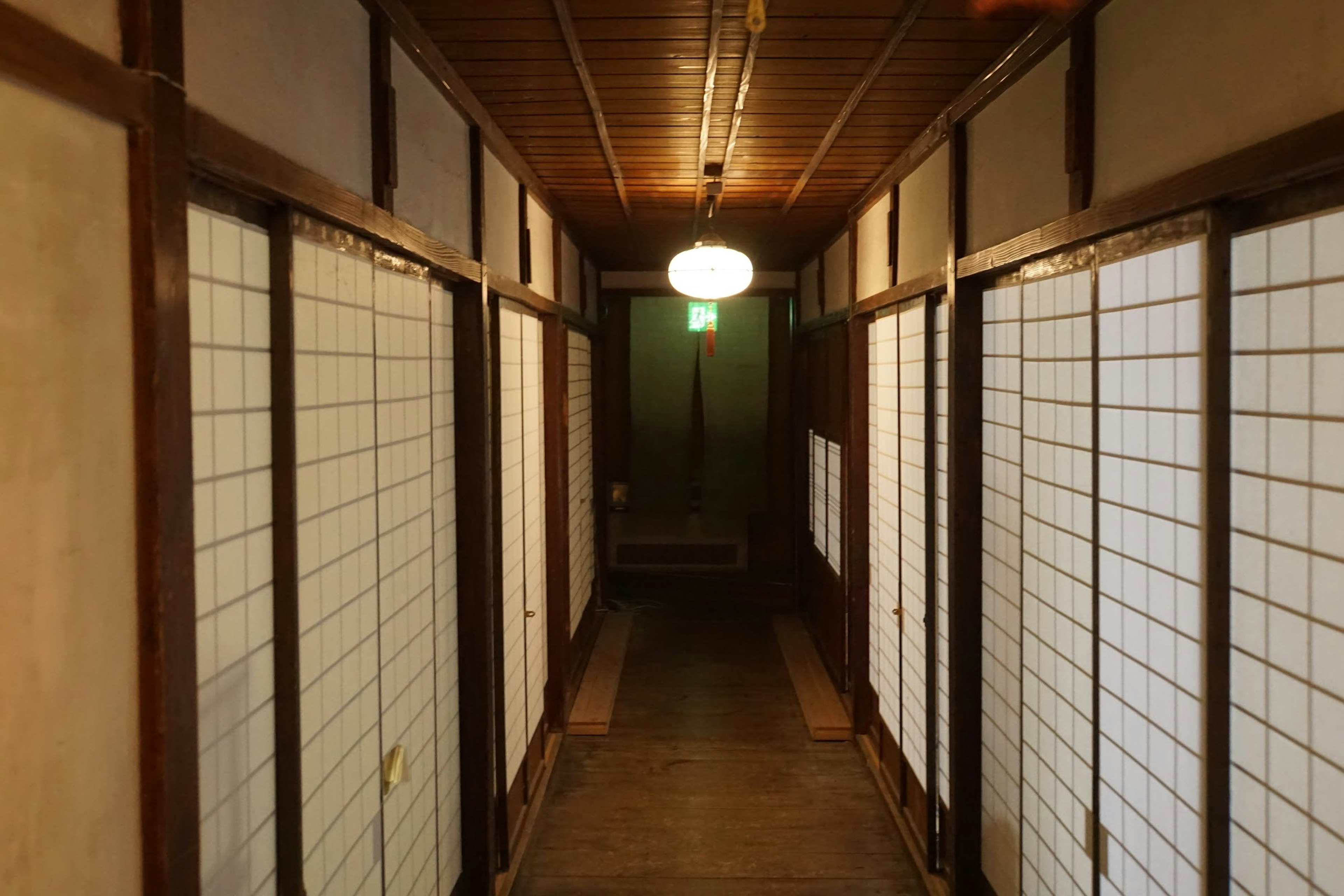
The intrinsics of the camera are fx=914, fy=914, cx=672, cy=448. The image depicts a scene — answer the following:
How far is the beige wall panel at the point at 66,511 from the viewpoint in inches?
46.1

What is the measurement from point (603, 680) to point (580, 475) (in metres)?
1.71

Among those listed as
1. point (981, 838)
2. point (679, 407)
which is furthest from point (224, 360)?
point (679, 407)

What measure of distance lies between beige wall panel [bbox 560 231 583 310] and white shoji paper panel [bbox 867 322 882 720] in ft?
7.01

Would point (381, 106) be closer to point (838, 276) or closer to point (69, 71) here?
point (69, 71)

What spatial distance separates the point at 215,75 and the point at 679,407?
7848 mm

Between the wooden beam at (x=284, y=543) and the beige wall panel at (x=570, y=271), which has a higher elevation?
the beige wall panel at (x=570, y=271)

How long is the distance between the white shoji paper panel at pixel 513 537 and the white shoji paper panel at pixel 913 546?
1981mm

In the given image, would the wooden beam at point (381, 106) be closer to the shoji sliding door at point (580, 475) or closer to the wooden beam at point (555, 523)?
the wooden beam at point (555, 523)

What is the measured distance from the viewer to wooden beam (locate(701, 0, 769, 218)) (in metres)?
2.98

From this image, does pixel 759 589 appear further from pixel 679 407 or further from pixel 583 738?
pixel 583 738

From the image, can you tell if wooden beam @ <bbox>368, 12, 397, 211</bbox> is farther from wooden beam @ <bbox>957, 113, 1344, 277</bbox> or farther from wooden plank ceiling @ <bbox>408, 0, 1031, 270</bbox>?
wooden beam @ <bbox>957, 113, 1344, 277</bbox>

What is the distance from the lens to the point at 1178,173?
205 cm

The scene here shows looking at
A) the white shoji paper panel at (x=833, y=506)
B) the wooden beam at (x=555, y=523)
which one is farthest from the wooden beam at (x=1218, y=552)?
the white shoji paper panel at (x=833, y=506)

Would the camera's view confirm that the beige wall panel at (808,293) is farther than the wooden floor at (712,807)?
Yes
